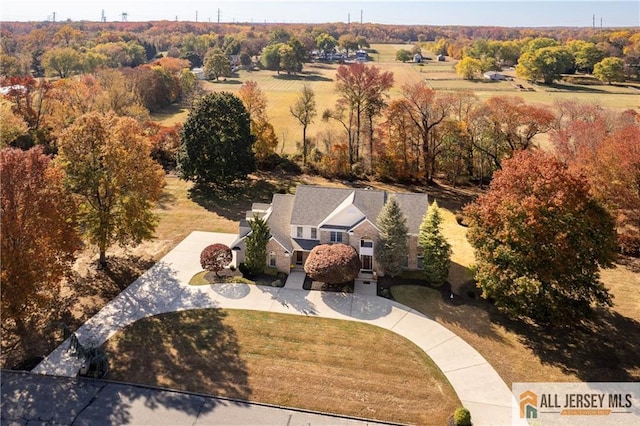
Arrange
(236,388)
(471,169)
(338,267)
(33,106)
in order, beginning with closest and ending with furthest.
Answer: (236,388)
(338,267)
(471,169)
(33,106)

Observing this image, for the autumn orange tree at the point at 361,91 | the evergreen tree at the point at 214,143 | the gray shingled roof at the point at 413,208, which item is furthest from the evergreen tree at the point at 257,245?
the autumn orange tree at the point at 361,91

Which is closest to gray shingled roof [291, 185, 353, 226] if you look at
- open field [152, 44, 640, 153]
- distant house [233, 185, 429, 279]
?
distant house [233, 185, 429, 279]

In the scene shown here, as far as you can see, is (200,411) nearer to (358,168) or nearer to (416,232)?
(416,232)

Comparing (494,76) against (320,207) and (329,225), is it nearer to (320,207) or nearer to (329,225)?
(320,207)

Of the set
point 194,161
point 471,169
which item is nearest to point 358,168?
point 471,169

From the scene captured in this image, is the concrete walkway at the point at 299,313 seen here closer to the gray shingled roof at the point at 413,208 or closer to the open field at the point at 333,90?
the gray shingled roof at the point at 413,208

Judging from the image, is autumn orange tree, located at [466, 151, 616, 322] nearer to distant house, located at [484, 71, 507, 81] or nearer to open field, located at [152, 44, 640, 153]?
open field, located at [152, 44, 640, 153]
